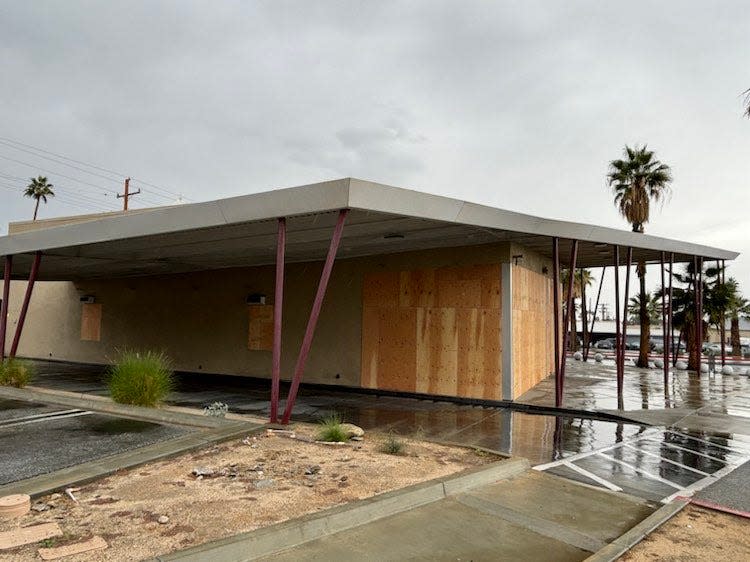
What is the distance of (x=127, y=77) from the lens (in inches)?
680

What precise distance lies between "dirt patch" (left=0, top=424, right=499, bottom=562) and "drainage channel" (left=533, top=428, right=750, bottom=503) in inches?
52.6

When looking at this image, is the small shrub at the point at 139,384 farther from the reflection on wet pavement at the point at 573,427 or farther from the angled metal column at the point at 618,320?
the angled metal column at the point at 618,320

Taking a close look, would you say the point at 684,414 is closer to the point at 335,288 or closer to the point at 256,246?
the point at 335,288

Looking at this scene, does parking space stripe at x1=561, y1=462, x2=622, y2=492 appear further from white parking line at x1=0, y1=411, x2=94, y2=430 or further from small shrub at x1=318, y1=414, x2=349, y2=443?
white parking line at x1=0, y1=411, x2=94, y2=430

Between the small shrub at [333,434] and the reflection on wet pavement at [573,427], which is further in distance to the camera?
the small shrub at [333,434]

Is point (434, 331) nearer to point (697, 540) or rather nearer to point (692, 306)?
point (697, 540)

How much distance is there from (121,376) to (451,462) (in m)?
6.63

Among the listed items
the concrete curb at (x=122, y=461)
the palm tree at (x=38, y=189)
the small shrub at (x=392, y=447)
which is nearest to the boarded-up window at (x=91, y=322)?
the concrete curb at (x=122, y=461)

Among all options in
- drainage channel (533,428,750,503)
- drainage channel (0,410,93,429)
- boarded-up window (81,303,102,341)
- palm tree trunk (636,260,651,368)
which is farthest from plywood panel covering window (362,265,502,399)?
boarded-up window (81,303,102,341)

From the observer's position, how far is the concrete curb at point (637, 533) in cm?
367

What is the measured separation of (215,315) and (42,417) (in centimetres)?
849

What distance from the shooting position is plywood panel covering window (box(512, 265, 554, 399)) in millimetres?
11922

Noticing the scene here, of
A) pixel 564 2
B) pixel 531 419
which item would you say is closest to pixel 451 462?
pixel 531 419

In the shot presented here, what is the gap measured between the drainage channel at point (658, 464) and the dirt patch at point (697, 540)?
1.76ft
